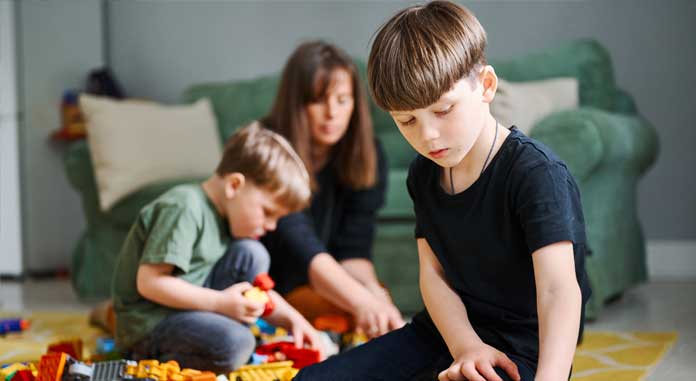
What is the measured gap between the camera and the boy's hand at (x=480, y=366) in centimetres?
114

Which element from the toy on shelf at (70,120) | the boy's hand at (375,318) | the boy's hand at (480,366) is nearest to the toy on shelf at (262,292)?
the boy's hand at (375,318)

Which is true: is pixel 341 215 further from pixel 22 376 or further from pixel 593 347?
pixel 22 376

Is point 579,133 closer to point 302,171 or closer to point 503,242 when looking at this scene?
point 302,171

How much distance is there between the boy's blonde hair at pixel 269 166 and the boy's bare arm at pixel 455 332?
1.70 ft

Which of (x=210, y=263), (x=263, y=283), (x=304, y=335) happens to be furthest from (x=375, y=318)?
(x=210, y=263)

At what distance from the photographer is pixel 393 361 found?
1.35 metres

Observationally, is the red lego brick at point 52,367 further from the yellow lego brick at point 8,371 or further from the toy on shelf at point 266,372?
the toy on shelf at point 266,372

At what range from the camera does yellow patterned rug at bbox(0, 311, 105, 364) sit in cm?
204

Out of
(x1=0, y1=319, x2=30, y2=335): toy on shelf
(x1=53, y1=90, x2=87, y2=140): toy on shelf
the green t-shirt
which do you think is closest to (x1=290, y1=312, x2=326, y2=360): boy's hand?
the green t-shirt

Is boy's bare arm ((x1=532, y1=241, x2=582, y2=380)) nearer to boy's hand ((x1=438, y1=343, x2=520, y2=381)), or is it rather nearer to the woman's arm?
boy's hand ((x1=438, y1=343, x2=520, y2=381))

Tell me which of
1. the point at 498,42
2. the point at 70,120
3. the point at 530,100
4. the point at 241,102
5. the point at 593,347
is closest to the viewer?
the point at 593,347

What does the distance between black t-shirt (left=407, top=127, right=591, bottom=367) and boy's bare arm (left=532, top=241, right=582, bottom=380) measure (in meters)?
0.02

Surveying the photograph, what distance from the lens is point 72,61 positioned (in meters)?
3.95

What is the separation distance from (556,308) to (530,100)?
183cm
